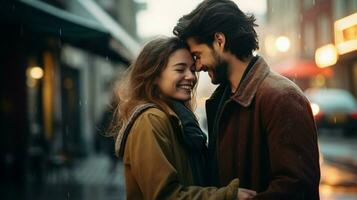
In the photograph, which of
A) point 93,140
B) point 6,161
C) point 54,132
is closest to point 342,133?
point 93,140

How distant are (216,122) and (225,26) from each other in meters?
0.51

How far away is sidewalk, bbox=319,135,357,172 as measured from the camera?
14529 millimetres

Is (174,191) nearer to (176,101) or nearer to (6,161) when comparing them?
(176,101)

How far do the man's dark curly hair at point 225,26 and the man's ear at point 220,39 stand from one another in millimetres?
15

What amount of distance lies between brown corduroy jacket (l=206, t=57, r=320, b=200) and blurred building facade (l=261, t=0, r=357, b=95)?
2244cm

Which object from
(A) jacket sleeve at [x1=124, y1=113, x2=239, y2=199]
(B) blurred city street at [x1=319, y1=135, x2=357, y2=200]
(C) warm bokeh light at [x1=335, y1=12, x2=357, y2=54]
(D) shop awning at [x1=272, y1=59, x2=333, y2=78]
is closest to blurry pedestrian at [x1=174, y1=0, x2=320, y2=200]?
(A) jacket sleeve at [x1=124, y1=113, x2=239, y2=199]

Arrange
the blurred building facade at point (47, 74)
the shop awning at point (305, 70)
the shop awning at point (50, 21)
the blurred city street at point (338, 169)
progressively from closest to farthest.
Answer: the shop awning at point (50, 21)
the blurred building facade at point (47, 74)
the blurred city street at point (338, 169)
the shop awning at point (305, 70)

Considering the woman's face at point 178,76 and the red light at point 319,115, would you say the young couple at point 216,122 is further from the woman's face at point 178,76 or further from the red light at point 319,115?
the red light at point 319,115

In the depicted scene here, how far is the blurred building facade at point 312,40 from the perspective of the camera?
31812 mm

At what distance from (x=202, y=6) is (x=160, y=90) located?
51 centimetres

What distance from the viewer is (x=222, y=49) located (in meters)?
3.12

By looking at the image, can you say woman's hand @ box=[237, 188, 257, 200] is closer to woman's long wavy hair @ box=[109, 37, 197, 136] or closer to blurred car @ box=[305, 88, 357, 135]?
woman's long wavy hair @ box=[109, 37, 197, 136]

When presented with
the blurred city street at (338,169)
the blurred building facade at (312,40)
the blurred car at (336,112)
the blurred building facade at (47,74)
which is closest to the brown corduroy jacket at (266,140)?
the blurred building facade at (47,74)

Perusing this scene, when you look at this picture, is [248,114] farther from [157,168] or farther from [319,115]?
[319,115]
